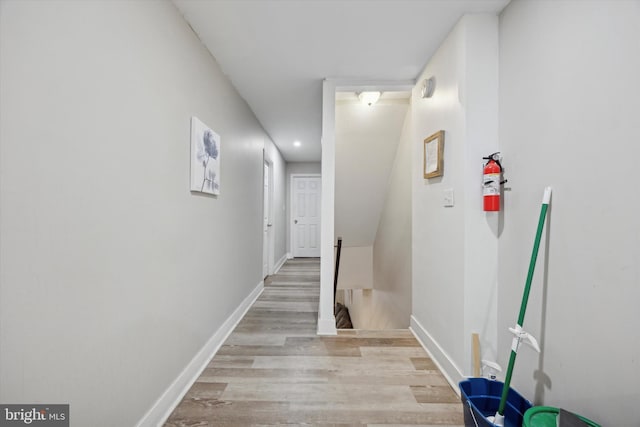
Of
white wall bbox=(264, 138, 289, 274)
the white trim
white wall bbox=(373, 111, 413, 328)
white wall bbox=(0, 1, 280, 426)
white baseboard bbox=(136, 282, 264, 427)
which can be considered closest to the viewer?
white wall bbox=(0, 1, 280, 426)

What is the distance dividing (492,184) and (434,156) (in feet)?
1.91

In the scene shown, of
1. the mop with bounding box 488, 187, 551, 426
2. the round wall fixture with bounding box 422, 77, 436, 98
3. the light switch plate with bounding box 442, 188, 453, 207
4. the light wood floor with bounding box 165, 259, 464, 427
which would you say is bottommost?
the light wood floor with bounding box 165, 259, 464, 427

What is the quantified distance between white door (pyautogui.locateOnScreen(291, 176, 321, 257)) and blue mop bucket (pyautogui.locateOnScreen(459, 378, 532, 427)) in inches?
221

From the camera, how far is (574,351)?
1228 mm

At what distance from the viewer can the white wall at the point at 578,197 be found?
1.04 meters

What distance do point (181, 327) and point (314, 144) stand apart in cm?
402

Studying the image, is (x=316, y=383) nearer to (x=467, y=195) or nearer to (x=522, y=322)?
(x=522, y=322)

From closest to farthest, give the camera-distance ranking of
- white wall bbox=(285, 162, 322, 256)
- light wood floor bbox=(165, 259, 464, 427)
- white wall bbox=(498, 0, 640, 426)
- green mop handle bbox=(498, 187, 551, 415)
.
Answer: white wall bbox=(498, 0, 640, 426) < green mop handle bbox=(498, 187, 551, 415) < light wood floor bbox=(165, 259, 464, 427) < white wall bbox=(285, 162, 322, 256)

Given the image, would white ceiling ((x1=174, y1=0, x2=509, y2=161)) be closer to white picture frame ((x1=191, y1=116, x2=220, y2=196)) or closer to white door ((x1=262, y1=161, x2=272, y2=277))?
white picture frame ((x1=191, y1=116, x2=220, y2=196))

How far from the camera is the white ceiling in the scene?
1.73 meters

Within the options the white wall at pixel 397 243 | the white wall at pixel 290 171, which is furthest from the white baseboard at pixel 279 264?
the white wall at pixel 397 243

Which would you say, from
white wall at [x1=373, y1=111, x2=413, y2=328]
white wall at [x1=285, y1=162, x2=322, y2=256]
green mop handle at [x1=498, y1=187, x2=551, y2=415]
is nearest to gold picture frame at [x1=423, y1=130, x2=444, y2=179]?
green mop handle at [x1=498, y1=187, x2=551, y2=415]

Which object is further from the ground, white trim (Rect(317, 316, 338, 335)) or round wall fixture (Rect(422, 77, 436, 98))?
round wall fixture (Rect(422, 77, 436, 98))

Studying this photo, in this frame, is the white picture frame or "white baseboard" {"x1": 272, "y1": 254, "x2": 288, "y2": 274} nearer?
the white picture frame
